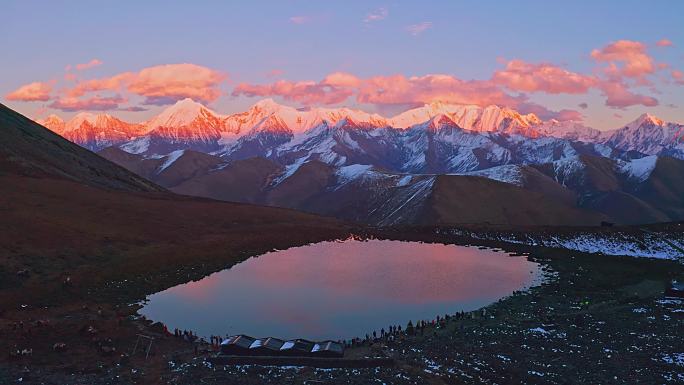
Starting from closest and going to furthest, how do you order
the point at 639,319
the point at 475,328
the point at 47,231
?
the point at 475,328, the point at 639,319, the point at 47,231

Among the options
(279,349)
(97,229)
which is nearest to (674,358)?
(279,349)

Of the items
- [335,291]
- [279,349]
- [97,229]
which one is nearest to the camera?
[279,349]

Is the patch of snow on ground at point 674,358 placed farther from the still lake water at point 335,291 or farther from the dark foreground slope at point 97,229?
the dark foreground slope at point 97,229

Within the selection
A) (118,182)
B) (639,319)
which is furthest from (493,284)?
(118,182)

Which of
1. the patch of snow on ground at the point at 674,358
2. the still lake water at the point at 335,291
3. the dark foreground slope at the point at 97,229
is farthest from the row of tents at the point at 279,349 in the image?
the dark foreground slope at the point at 97,229

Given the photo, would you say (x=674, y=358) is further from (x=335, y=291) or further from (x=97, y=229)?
(x=97, y=229)

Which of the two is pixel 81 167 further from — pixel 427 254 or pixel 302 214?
pixel 427 254
